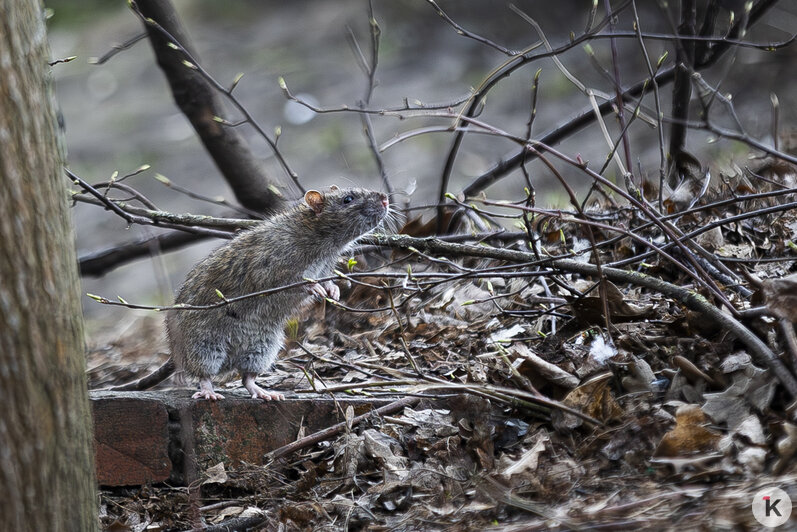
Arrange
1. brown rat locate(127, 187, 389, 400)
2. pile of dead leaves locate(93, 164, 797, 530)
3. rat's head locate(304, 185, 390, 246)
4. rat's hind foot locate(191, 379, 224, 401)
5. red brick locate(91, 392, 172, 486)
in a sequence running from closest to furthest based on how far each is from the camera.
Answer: pile of dead leaves locate(93, 164, 797, 530) → red brick locate(91, 392, 172, 486) → rat's hind foot locate(191, 379, 224, 401) → brown rat locate(127, 187, 389, 400) → rat's head locate(304, 185, 390, 246)

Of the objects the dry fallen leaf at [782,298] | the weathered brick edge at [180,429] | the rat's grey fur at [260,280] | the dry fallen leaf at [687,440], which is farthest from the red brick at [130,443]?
the dry fallen leaf at [782,298]

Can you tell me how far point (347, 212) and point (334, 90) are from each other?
1173cm

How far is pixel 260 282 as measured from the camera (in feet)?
15.8

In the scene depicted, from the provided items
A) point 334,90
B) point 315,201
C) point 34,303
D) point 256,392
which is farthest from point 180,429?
point 334,90

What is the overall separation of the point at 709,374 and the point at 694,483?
73 cm

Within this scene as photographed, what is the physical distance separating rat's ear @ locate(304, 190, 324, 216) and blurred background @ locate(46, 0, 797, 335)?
409 cm

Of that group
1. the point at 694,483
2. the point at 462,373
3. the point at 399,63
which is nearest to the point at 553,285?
the point at 462,373

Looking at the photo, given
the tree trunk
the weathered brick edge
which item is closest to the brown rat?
the weathered brick edge

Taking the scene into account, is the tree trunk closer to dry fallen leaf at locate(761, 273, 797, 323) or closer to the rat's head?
dry fallen leaf at locate(761, 273, 797, 323)

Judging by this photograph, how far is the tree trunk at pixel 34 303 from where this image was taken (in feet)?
7.63

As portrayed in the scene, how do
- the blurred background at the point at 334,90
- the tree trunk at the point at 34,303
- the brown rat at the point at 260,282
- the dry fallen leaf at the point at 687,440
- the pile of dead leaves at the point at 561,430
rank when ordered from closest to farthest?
the tree trunk at the point at 34,303 < the pile of dead leaves at the point at 561,430 < the dry fallen leaf at the point at 687,440 < the brown rat at the point at 260,282 < the blurred background at the point at 334,90

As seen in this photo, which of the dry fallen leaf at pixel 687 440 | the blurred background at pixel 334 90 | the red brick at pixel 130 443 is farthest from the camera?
the blurred background at pixel 334 90

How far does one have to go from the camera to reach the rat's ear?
5238 millimetres

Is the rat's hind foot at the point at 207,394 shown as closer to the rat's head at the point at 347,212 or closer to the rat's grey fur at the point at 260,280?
the rat's grey fur at the point at 260,280
